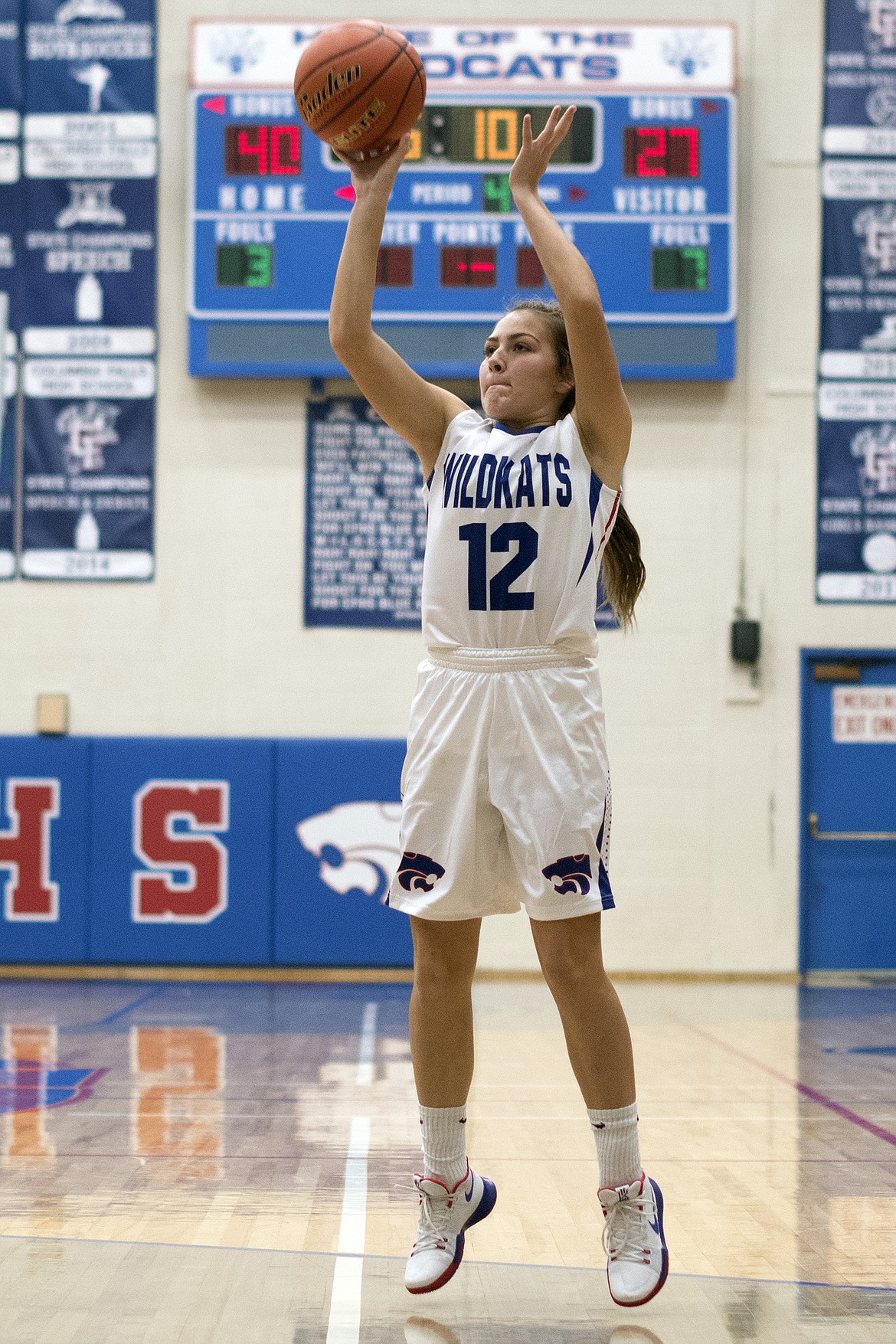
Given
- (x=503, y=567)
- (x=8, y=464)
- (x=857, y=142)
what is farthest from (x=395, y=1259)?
(x=857, y=142)

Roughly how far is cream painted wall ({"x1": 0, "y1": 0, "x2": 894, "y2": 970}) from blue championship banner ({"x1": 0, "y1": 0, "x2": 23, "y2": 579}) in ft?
1.46

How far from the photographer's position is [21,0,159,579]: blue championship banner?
291 inches

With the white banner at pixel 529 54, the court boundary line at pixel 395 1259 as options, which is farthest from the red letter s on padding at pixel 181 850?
the court boundary line at pixel 395 1259

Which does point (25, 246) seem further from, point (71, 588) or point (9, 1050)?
point (9, 1050)

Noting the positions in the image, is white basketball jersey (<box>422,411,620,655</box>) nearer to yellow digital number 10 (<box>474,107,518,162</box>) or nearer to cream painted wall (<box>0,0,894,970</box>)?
cream painted wall (<box>0,0,894,970</box>)

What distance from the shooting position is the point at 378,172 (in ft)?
7.41

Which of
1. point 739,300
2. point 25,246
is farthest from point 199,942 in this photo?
point 739,300

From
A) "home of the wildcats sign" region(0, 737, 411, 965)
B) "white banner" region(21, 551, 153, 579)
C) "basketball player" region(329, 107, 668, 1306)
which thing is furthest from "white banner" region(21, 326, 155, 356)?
"basketball player" region(329, 107, 668, 1306)

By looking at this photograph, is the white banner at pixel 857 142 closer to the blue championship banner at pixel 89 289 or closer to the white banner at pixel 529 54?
the white banner at pixel 529 54

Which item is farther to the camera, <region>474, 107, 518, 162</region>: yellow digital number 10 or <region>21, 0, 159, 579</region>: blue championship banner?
<region>21, 0, 159, 579</region>: blue championship banner

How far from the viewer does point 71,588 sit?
7.39 meters

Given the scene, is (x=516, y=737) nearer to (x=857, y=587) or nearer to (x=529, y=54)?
(x=857, y=587)

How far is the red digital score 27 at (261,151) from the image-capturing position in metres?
7.06

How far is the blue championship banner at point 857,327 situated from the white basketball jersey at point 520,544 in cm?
555
